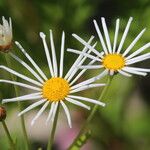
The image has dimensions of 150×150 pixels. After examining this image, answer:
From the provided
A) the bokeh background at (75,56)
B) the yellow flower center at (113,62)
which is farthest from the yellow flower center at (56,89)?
the bokeh background at (75,56)

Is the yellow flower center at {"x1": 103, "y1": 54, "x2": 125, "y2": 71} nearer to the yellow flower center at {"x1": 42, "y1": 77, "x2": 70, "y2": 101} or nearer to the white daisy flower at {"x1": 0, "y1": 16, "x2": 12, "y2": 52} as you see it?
the yellow flower center at {"x1": 42, "y1": 77, "x2": 70, "y2": 101}

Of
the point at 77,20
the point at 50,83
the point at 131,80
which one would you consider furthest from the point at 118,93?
the point at 50,83

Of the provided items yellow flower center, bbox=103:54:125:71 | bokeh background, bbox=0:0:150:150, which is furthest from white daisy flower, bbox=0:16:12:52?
bokeh background, bbox=0:0:150:150

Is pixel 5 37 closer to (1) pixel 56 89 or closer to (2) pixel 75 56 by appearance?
(1) pixel 56 89

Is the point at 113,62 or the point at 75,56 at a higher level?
the point at 75,56

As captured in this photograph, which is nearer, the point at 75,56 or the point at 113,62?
the point at 113,62

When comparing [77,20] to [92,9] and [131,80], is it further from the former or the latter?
[131,80]

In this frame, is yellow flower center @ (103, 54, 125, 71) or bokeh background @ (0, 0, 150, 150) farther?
bokeh background @ (0, 0, 150, 150)

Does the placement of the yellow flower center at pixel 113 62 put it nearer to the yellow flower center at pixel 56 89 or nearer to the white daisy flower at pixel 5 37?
the yellow flower center at pixel 56 89

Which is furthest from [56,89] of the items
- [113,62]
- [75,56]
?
[75,56]
